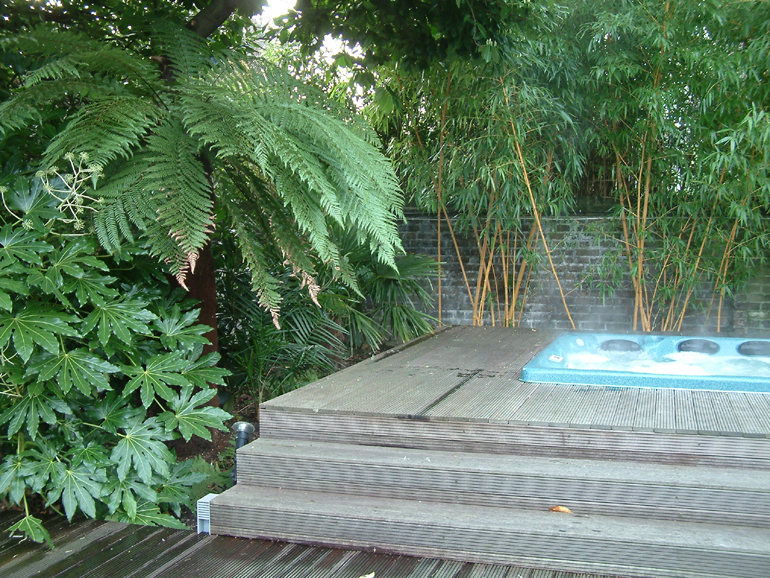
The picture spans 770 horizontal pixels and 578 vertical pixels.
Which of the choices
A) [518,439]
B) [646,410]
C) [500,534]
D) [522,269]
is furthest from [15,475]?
[522,269]

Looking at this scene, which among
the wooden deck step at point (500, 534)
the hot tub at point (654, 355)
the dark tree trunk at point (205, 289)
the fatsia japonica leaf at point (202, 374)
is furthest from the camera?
the hot tub at point (654, 355)

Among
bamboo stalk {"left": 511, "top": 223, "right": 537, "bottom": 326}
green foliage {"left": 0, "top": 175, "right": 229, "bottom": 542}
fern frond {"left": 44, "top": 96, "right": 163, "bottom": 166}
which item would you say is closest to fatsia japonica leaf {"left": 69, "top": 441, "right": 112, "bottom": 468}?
green foliage {"left": 0, "top": 175, "right": 229, "bottom": 542}

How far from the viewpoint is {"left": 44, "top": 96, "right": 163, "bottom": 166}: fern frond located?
1.82 meters

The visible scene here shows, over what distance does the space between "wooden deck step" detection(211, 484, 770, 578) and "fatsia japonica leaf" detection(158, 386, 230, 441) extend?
0.79 feet

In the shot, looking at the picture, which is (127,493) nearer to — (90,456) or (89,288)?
(90,456)

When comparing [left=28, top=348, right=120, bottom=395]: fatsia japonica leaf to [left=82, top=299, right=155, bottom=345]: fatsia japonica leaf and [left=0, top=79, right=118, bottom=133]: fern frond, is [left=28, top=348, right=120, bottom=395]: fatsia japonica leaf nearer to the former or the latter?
[left=82, top=299, right=155, bottom=345]: fatsia japonica leaf

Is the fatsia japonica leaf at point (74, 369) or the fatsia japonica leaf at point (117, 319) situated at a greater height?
the fatsia japonica leaf at point (117, 319)

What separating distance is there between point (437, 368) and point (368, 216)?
131 centimetres

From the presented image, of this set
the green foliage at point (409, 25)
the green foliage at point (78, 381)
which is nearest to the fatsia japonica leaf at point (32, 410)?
the green foliage at point (78, 381)

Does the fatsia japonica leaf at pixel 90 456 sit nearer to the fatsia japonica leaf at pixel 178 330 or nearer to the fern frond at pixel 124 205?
the fatsia japonica leaf at pixel 178 330

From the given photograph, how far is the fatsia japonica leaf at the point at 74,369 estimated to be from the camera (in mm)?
1934

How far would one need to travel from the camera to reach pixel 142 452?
6.97ft

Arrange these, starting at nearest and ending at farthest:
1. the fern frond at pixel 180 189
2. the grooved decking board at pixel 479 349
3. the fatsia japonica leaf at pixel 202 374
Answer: the fern frond at pixel 180 189 < the fatsia japonica leaf at pixel 202 374 < the grooved decking board at pixel 479 349

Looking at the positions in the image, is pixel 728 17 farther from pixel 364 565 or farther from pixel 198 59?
pixel 364 565
